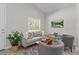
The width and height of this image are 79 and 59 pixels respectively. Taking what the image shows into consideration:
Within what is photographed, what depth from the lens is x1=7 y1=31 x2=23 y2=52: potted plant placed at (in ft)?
7.22

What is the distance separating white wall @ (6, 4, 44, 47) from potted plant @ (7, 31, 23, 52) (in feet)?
0.24

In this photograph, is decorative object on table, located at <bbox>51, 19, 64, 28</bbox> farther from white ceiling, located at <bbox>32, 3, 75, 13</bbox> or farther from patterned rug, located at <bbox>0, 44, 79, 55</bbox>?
patterned rug, located at <bbox>0, 44, 79, 55</bbox>

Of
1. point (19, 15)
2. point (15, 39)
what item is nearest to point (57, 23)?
point (19, 15)

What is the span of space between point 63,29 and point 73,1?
1.72 feet

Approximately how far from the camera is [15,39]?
2227mm

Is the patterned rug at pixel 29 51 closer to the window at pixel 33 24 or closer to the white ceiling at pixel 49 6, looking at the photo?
the window at pixel 33 24

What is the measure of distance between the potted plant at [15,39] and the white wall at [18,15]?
73 millimetres

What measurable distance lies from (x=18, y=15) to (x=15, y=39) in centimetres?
43

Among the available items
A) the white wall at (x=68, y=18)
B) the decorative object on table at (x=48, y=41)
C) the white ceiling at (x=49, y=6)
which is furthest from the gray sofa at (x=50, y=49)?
the white ceiling at (x=49, y=6)

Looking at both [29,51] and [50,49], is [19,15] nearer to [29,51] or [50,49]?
[29,51]

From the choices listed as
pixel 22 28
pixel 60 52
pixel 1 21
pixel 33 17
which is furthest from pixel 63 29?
pixel 1 21

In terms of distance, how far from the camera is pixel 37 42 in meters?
2.22

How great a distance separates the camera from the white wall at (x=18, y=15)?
7.18ft
